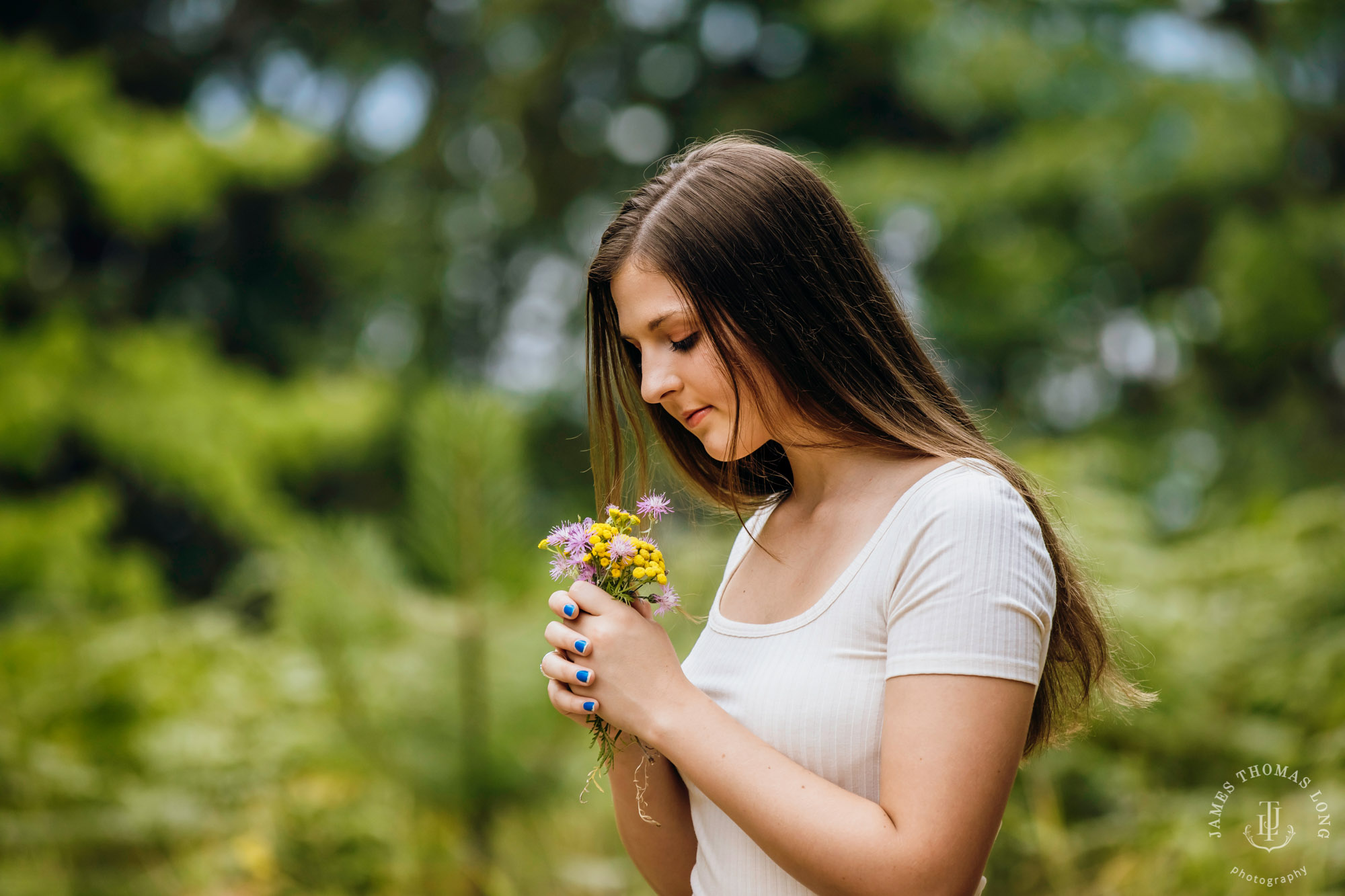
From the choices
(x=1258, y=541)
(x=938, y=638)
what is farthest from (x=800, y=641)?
(x=1258, y=541)

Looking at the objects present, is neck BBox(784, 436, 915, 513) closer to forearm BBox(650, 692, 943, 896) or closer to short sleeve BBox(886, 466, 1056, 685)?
short sleeve BBox(886, 466, 1056, 685)

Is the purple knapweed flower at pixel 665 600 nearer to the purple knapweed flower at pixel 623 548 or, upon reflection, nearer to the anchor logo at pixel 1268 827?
the purple knapweed flower at pixel 623 548

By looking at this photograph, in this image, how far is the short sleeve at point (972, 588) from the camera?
3.55 ft

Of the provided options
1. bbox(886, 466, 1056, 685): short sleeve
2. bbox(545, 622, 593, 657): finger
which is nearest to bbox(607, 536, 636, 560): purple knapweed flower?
bbox(545, 622, 593, 657): finger

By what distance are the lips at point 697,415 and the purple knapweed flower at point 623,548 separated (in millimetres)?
217

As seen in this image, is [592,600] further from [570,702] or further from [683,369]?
[683,369]

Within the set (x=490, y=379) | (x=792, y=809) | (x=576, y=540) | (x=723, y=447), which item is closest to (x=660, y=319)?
(x=723, y=447)

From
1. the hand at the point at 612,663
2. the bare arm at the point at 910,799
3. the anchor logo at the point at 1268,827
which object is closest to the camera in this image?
the bare arm at the point at 910,799

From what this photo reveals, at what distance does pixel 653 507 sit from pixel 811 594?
236 mm

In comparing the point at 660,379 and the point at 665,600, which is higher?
the point at 660,379

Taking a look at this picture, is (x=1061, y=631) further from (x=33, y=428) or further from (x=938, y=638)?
(x=33, y=428)

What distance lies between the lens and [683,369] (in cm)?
134

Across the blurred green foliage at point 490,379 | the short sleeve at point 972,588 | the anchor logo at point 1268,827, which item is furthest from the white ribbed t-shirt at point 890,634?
the anchor logo at point 1268,827

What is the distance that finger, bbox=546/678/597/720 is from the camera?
1.22 m
